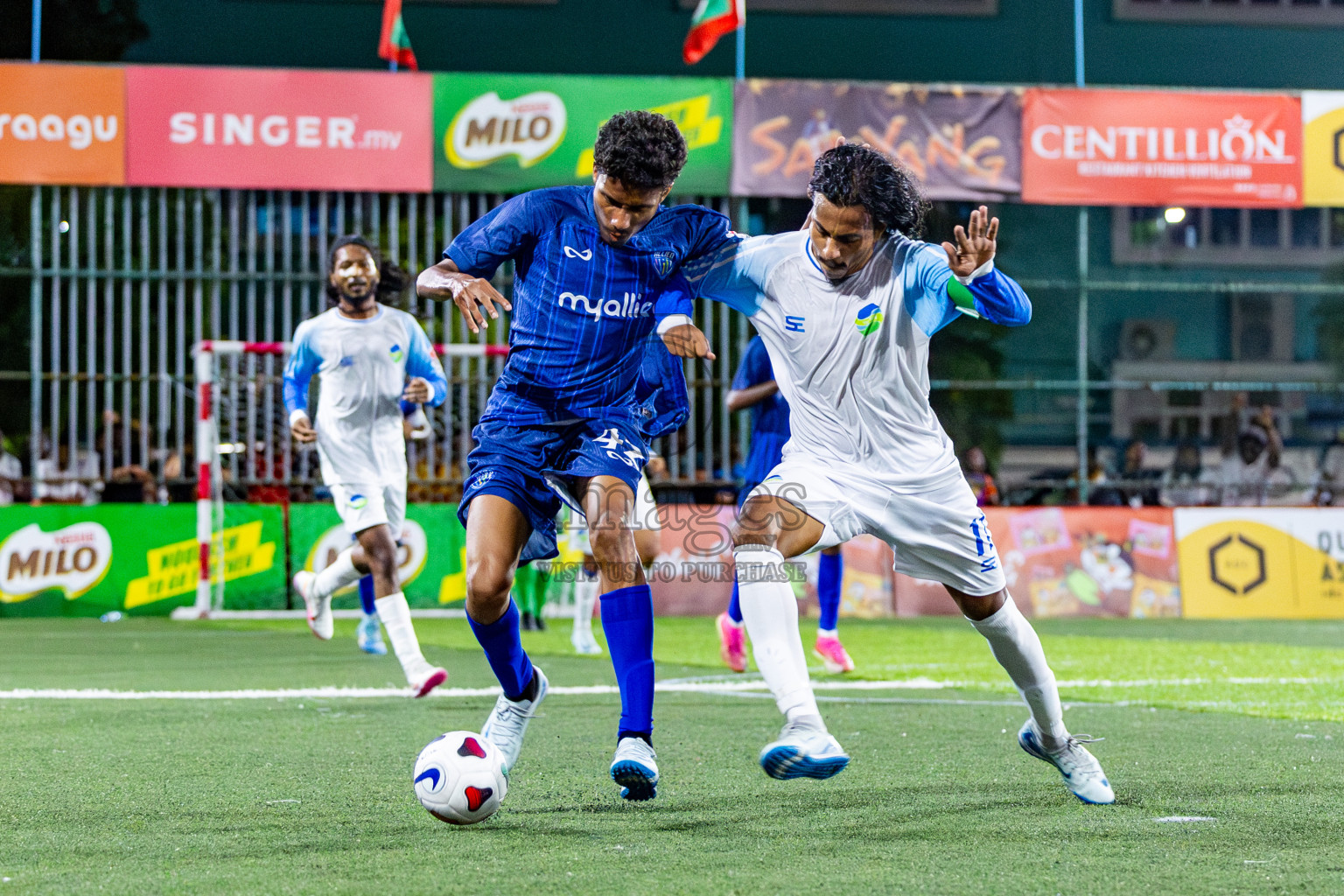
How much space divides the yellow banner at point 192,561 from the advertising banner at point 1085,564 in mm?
6201

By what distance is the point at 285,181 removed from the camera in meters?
15.1

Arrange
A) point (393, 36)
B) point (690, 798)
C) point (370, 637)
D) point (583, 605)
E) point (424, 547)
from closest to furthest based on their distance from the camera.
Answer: point (690, 798) → point (370, 637) → point (583, 605) → point (424, 547) → point (393, 36)

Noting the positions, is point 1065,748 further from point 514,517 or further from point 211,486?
point 211,486

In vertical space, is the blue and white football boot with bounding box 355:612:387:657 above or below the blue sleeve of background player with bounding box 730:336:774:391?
below

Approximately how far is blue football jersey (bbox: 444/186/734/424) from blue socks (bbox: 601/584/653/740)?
59cm

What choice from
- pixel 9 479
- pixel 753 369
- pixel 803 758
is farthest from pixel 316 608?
pixel 9 479

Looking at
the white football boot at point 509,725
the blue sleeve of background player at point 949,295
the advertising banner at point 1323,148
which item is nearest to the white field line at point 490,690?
the white football boot at point 509,725

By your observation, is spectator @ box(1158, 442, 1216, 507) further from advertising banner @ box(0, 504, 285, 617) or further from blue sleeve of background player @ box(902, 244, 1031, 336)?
blue sleeve of background player @ box(902, 244, 1031, 336)

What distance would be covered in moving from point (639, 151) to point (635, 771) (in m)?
1.80

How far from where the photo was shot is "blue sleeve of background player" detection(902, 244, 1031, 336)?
14.2 feet

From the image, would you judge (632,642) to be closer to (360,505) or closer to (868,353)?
(868,353)

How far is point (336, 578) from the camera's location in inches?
365

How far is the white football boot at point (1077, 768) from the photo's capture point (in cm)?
455

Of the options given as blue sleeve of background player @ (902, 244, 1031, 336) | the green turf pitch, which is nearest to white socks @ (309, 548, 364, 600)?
the green turf pitch
